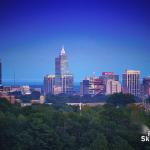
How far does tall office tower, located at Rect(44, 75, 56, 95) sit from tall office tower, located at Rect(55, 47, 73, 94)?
39 mm

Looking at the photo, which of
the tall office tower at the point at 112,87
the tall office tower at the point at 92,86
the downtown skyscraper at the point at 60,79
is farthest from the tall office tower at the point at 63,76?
the tall office tower at the point at 112,87

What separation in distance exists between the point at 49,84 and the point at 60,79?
12 centimetres

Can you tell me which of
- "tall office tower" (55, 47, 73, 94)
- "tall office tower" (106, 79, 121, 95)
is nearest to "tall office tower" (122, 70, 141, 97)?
"tall office tower" (106, 79, 121, 95)

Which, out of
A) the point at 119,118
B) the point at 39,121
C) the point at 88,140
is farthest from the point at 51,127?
the point at 119,118

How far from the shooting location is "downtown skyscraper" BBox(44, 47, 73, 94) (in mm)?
4219

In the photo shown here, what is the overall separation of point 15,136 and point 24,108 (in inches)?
11.2

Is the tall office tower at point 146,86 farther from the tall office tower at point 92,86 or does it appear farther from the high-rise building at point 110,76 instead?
the tall office tower at point 92,86

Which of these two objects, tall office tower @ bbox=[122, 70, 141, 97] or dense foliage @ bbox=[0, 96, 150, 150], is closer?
dense foliage @ bbox=[0, 96, 150, 150]

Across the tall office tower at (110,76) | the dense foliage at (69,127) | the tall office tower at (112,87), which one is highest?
the tall office tower at (110,76)

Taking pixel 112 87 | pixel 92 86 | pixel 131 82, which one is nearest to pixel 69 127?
pixel 92 86

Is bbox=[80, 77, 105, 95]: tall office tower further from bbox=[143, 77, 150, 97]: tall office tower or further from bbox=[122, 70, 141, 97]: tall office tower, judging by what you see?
bbox=[143, 77, 150, 97]: tall office tower

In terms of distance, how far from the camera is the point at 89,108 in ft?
13.7

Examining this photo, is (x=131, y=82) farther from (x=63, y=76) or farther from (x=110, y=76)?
(x=63, y=76)

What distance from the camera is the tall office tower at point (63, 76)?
422 cm
